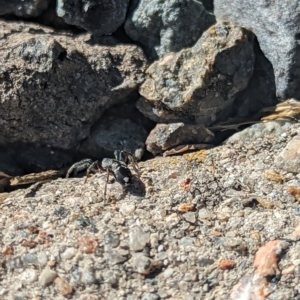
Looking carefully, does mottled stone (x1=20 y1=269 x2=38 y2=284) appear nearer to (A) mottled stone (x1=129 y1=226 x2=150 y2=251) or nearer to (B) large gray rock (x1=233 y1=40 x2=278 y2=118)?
(A) mottled stone (x1=129 y1=226 x2=150 y2=251)

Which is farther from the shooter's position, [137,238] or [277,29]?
[277,29]

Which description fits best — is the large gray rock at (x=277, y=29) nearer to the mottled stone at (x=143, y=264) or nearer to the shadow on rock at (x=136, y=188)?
the shadow on rock at (x=136, y=188)

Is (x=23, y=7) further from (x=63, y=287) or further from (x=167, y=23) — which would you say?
(x=63, y=287)

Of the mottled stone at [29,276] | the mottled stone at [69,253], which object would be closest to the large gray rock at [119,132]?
the mottled stone at [69,253]

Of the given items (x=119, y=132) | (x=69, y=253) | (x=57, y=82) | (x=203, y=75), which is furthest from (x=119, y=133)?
(x=69, y=253)

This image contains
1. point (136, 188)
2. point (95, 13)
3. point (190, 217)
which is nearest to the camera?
point (190, 217)

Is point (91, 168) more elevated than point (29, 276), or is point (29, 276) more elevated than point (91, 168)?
point (91, 168)

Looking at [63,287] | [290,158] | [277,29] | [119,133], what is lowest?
[63,287]
